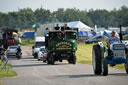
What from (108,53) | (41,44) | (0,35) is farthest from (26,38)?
(108,53)

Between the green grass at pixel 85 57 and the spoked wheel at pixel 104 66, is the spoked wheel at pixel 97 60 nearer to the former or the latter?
the spoked wheel at pixel 104 66

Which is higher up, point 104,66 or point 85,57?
point 104,66

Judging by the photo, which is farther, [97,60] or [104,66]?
[97,60]

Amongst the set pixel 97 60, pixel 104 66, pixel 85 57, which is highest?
pixel 97 60

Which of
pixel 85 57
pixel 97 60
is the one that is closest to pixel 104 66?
pixel 97 60

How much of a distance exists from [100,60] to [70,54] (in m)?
13.4

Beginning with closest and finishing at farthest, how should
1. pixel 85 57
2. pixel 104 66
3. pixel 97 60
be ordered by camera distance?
pixel 104 66, pixel 97 60, pixel 85 57

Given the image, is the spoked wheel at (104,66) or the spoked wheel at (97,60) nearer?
the spoked wheel at (104,66)

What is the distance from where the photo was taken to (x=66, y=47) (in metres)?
35.0

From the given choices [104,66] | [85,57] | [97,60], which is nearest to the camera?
[104,66]

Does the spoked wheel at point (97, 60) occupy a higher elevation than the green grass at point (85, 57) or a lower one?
higher

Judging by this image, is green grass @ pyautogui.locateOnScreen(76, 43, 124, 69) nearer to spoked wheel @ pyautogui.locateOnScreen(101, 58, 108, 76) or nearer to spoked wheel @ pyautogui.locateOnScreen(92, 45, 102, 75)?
spoked wheel @ pyautogui.locateOnScreen(92, 45, 102, 75)

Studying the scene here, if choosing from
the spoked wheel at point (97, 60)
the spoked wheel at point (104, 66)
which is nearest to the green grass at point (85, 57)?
the spoked wheel at point (97, 60)

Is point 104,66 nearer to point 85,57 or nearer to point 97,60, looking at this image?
point 97,60
